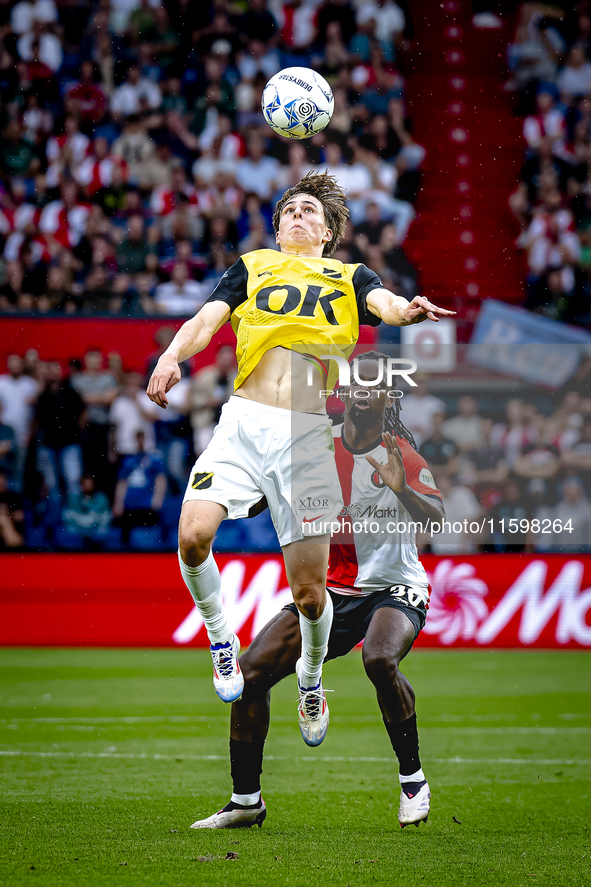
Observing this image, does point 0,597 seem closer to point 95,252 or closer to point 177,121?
point 95,252

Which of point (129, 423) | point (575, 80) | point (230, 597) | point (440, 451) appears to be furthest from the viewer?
point (575, 80)

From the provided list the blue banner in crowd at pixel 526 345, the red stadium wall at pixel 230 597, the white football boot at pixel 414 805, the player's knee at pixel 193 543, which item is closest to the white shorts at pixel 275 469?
the player's knee at pixel 193 543

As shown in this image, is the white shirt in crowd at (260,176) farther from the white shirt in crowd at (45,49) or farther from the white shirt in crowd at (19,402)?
the white shirt in crowd at (19,402)

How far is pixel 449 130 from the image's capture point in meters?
15.6

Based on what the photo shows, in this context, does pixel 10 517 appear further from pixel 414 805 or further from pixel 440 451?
pixel 414 805

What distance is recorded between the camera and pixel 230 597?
10.7 meters

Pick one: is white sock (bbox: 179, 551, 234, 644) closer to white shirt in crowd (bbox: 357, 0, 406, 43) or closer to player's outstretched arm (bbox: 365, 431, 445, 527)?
player's outstretched arm (bbox: 365, 431, 445, 527)

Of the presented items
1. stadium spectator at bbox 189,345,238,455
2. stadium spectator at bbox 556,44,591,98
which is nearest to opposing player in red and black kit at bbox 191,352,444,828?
stadium spectator at bbox 189,345,238,455

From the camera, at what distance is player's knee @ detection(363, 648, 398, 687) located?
4.99 metres

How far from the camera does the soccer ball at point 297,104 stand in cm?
575

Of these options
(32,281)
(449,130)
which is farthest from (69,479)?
(449,130)

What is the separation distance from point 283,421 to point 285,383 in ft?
0.71

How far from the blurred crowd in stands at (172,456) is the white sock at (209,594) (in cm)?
588

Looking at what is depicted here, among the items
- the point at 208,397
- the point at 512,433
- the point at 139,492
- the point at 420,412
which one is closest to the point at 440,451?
the point at 420,412
